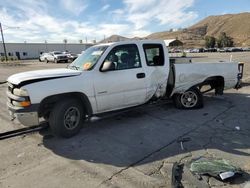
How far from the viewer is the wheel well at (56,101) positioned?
16.1ft

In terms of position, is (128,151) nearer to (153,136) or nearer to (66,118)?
(153,136)

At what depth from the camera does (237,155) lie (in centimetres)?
421

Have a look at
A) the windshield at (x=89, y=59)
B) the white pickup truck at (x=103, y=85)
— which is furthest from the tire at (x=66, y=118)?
the windshield at (x=89, y=59)

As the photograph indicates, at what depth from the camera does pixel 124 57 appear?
19.3ft

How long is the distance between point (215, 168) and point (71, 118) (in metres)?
2.98

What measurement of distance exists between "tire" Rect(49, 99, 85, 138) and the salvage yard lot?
0.66 ft

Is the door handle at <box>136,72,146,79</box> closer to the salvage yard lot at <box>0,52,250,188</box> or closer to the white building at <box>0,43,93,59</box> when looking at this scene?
the salvage yard lot at <box>0,52,250,188</box>

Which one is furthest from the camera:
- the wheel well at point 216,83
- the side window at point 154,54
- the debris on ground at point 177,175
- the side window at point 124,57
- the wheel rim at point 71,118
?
the wheel well at point 216,83

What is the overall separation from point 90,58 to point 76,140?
192cm

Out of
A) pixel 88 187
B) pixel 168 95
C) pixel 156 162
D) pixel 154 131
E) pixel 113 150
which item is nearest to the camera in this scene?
pixel 88 187

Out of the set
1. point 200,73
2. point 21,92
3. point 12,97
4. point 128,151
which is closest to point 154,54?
point 200,73

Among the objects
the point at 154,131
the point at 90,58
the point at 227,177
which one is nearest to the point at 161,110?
the point at 154,131

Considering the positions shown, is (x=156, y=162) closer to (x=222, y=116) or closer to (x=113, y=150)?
(x=113, y=150)

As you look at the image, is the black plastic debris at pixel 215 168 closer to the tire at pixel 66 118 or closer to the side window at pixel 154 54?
the tire at pixel 66 118
